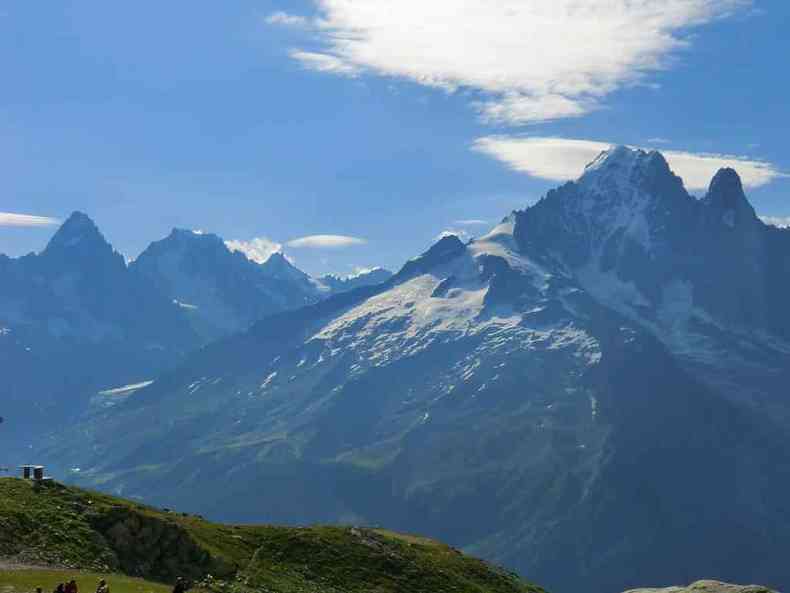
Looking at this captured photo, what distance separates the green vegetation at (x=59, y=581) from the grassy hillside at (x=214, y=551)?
4.27 metres

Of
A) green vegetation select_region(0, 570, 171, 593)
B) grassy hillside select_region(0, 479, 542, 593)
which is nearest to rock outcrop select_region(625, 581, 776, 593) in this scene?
grassy hillside select_region(0, 479, 542, 593)

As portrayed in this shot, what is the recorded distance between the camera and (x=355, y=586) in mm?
82375

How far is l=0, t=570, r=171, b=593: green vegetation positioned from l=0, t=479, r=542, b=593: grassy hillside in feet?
14.0

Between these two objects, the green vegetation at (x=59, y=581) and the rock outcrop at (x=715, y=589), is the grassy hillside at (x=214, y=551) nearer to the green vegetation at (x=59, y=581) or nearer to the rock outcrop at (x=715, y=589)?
the green vegetation at (x=59, y=581)

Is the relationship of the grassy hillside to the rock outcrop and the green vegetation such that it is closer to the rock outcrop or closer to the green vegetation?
the green vegetation

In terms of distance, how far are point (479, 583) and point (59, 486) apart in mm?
39235

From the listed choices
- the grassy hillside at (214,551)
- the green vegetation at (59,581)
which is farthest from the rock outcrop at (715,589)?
the green vegetation at (59,581)

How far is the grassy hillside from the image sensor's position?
6944 centimetres

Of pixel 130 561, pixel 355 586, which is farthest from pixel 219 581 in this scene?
pixel 355 586

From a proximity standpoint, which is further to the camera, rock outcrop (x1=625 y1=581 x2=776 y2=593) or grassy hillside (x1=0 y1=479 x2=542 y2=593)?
rock outcrop (x1=625 y1=581 x2=776 y2=593)

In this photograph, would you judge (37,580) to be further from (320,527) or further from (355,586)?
(320,527)

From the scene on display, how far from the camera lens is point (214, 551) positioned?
76562mm

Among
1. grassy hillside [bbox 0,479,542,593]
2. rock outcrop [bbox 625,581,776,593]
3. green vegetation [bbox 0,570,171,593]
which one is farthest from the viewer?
rock outcrop [bbox 625,581,776,593]

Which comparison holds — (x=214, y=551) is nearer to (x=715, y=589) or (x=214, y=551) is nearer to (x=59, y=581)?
(x=59, y=581)
